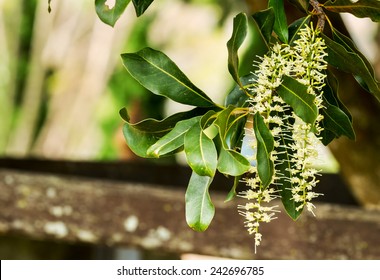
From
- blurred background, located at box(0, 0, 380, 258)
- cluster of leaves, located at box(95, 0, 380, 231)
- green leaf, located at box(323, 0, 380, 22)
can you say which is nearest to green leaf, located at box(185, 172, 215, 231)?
cluster of leaves, located at box(95, 0, 380, 231)

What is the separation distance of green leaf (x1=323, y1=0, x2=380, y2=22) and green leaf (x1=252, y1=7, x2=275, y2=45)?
0.09 m

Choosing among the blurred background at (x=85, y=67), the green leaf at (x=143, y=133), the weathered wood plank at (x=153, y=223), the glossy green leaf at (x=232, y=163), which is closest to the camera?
the glossy green leaf at (x=232, y=163)

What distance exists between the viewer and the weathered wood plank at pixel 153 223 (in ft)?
5.63

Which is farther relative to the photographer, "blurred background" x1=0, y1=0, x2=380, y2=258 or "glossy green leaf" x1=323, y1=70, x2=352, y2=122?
"blurred background" x1=0, y1=0, x2=380, y2=258

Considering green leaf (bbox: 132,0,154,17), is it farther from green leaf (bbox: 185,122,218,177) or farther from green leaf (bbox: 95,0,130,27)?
green leaf (bbox: 185,122,218,177)

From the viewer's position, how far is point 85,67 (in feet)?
20.5

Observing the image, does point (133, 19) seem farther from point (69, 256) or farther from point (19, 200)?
point (19, 200)

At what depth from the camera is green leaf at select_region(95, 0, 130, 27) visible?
2.50 ft

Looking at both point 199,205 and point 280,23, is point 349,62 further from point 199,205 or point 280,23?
point 199,205

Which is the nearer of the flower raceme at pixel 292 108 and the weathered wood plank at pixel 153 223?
the flower raceme at pixel 292 108

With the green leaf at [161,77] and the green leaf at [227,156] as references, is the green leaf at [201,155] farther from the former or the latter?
the green leaf at [161,77]

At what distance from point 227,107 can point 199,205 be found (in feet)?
0.37

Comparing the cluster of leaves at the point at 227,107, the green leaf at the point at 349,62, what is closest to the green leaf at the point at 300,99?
the cluster of leaves at the point at 227,107

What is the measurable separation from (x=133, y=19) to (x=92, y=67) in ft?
1.80
